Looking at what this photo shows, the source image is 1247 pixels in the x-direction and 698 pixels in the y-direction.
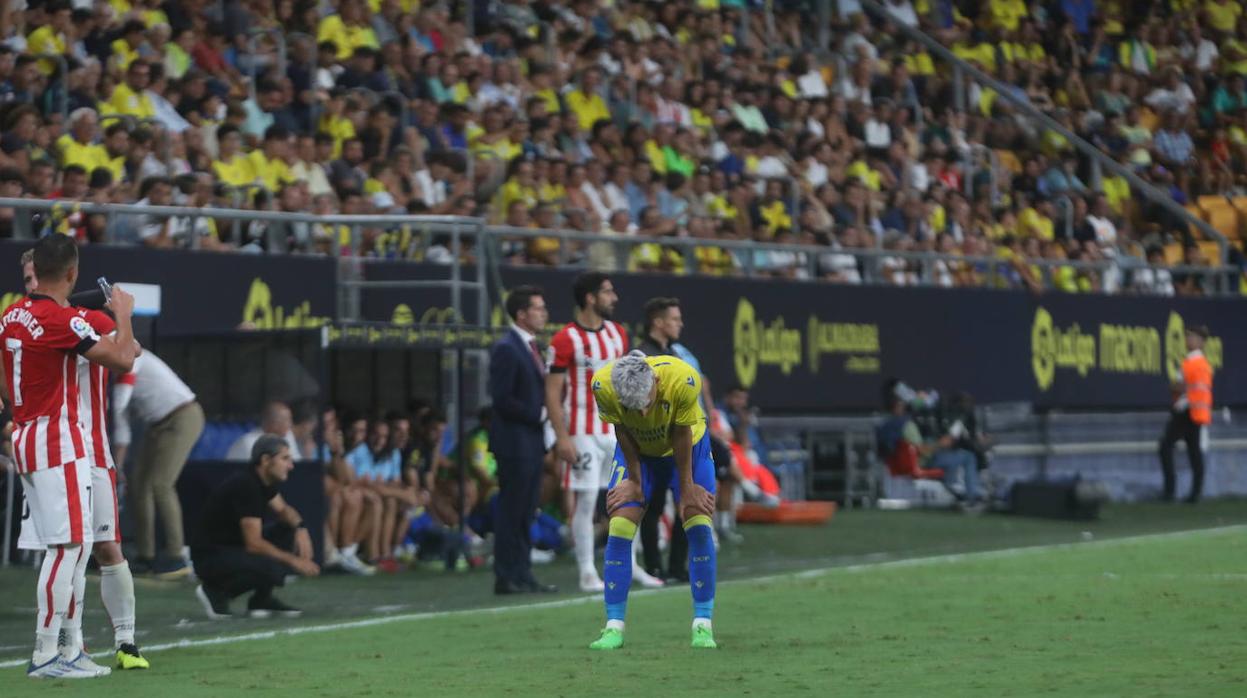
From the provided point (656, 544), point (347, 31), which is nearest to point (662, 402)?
point (656, 544)

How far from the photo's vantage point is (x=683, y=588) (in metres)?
14.2

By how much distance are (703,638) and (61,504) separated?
10.2 feet

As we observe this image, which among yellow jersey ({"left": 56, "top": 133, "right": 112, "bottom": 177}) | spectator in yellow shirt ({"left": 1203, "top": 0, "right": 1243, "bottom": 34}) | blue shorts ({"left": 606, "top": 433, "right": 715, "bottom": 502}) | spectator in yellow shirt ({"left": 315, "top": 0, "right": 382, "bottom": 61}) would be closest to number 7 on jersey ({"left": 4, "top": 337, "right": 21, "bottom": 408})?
blue shorts ({"left": 606, "top": 433, "right": 715, "bottom": 502})

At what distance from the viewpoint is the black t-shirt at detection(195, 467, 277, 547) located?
12.5 meters

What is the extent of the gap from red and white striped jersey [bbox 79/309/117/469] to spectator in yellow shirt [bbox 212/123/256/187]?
29.3 ft

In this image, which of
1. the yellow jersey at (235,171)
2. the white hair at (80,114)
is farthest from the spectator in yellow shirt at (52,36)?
the yellow jersey at (235,171)

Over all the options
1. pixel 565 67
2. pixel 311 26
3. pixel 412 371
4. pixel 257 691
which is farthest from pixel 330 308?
pixel 257 691

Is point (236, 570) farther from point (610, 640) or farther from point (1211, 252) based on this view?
point (1211, 252)

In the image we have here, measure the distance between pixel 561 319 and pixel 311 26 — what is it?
13.9 ft

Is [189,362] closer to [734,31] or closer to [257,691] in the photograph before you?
[257,691]

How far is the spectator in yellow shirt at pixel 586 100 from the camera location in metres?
23.2

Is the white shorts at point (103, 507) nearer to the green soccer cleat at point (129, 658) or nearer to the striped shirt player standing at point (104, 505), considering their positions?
the striped shirt player standing at point (104, 505)

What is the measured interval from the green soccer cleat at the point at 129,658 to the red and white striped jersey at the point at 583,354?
499 centimetres

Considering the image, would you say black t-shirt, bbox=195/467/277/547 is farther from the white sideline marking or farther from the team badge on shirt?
the team badge on shirt
